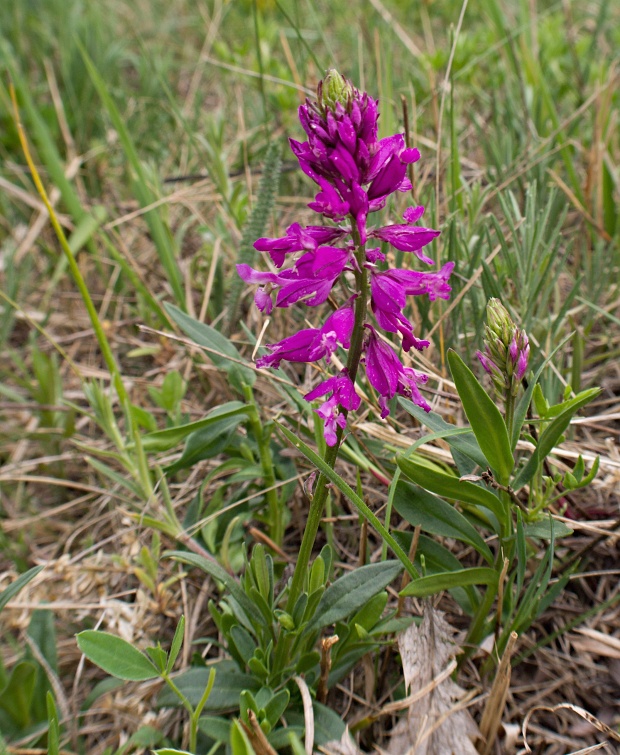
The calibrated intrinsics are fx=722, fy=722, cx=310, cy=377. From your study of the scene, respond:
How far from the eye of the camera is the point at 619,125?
3.65 meters

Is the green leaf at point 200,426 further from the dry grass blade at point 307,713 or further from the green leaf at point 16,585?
the dry grass blade at point 307,713

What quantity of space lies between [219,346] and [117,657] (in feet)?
3.15

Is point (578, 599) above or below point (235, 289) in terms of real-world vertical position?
below

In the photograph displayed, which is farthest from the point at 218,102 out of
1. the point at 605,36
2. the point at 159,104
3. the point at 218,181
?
the point at 605,36

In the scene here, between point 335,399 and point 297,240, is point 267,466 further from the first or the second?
point 297,240

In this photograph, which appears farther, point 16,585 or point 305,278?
point 16,585

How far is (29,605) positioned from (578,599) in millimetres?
1726

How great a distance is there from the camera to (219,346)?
7.50 feet

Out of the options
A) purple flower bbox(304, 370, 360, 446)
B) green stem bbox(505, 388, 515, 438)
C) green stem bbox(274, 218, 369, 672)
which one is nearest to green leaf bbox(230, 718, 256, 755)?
green stem bbox(274, 218, 369, 672)

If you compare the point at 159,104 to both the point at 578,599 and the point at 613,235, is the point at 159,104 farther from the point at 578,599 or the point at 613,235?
the point at 578,599

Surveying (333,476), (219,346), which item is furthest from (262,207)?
(333,476)

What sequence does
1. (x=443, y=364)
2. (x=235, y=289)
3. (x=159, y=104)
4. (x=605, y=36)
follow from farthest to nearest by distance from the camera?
1. (x=605, y=36)
2. (x=159, y=104)
3. (x=235, y=289)
4. (x=443, y=364)

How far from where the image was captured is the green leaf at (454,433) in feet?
5.86

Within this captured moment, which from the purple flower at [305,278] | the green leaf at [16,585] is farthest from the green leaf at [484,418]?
the green leaf at [16,585]
